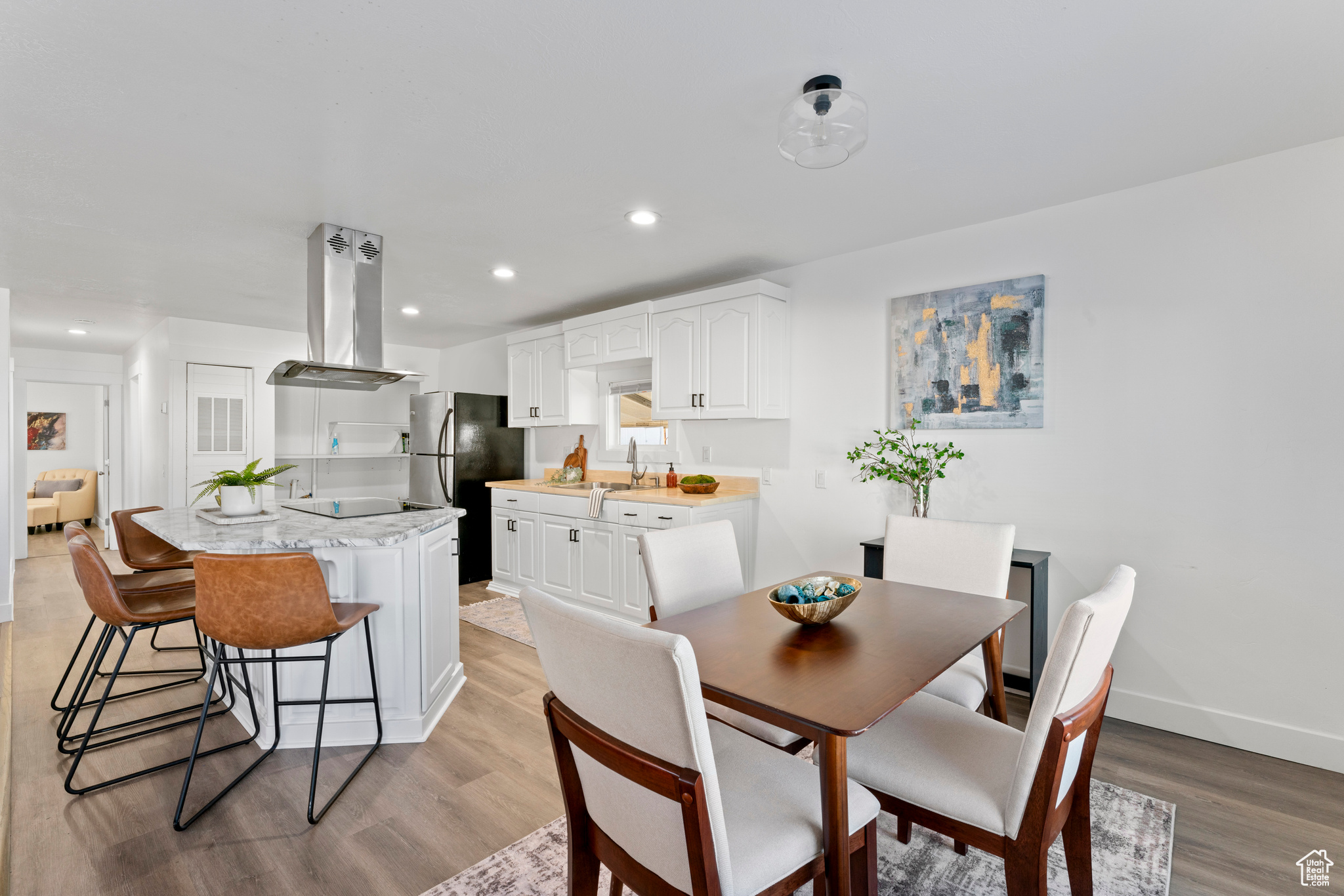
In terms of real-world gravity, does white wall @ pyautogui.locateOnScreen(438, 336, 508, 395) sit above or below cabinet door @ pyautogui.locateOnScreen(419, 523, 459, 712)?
above

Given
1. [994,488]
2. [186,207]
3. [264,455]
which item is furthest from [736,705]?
[264,455]

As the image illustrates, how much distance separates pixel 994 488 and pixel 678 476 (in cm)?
212

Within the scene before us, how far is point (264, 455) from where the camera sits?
228 inches

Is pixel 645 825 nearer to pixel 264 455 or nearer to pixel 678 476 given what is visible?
pixel 678 476

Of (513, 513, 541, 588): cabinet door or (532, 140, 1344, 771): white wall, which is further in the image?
(513, 513, 541, 588): cabinet door

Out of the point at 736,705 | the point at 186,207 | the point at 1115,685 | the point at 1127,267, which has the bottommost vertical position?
the point at 1115,685

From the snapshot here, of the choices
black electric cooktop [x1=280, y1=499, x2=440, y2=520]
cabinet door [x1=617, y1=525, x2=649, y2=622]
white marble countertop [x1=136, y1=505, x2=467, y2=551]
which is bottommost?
cabinet door [x1=617, y1=525, x2=649, y2=622]

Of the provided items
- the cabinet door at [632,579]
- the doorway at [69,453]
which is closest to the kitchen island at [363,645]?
the cabinet door at [632,579]

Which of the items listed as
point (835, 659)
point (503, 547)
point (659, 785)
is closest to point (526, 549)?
point (503, 547)

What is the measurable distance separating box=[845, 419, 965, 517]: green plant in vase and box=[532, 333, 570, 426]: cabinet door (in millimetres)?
2457

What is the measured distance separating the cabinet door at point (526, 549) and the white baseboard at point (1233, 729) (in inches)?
140

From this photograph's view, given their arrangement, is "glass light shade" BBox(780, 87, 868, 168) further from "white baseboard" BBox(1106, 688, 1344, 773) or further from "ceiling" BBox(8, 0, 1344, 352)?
"white baseboard" BBox(1106, 688, 1344, 773)

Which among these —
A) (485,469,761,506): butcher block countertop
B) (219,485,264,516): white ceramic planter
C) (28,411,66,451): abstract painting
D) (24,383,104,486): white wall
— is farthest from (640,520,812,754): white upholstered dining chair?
(28,411,66,451): abstract painting

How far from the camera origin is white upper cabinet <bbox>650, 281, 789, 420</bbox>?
376cm
